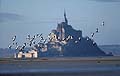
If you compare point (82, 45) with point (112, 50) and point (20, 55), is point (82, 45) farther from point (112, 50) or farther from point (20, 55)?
point (20, 55)

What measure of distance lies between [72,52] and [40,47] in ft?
23.9

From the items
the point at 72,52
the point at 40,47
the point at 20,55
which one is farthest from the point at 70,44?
the point at 20,55

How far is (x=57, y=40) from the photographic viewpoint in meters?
83.6

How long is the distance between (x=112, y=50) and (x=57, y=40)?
11.4 metres

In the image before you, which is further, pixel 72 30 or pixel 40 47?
pixel 72 30

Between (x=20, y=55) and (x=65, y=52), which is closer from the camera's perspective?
(x=20, y=55)

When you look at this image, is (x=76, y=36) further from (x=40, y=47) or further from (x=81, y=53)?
(x=40, y=47)

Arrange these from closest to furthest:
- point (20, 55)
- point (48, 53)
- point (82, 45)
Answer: point (20, 55), point (48, 53), point (82, 45)

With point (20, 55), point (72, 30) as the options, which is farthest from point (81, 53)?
point (20, 55)

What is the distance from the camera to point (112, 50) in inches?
3201

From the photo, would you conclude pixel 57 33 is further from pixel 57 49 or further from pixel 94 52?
pixel 94 52

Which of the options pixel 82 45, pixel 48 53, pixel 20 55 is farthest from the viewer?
pixel 82 45

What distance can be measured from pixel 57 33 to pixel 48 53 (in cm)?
595

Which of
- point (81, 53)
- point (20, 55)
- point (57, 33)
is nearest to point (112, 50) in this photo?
point (81, 53)
